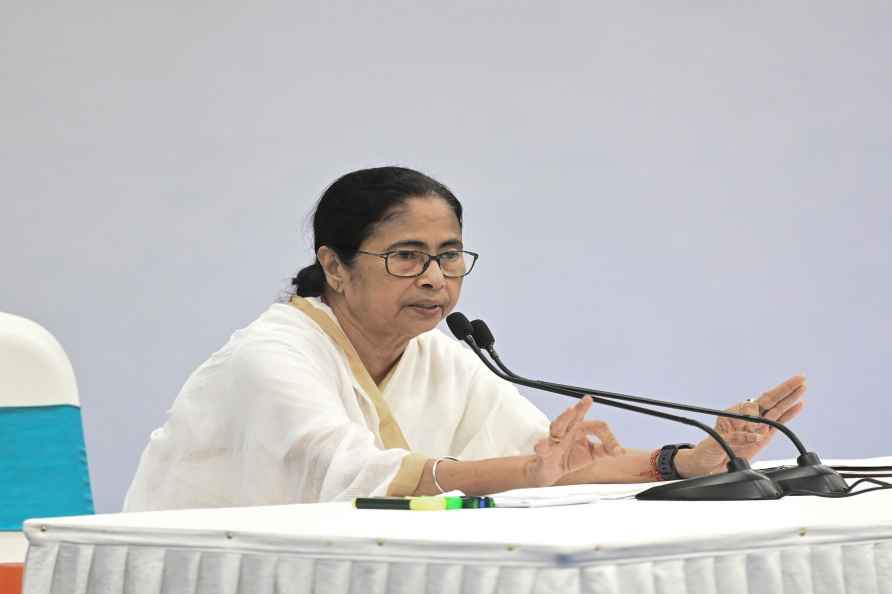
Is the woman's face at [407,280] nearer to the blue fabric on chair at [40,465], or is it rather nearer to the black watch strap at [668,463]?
the black watch strap at [668,463]

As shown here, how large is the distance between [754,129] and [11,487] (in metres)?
2.85

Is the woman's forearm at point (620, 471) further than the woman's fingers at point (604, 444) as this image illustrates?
Yes

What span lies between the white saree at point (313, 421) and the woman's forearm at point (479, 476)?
0.02 m

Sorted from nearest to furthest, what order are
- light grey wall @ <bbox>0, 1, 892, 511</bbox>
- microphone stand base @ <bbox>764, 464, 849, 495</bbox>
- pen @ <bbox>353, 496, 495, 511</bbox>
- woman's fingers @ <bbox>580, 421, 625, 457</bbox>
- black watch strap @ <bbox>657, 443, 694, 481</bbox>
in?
pen @ <bbox>353, 496, 495, 511</bbox> < microphone stand base @ <bbox>764, 464, 849, 495</bbox> < woman's fingers @ <bbox>580, 421, 625, 457</bbox> < black watch strap @ <bbox>657, 443, 694, 481</bbox> < light grey wall @ <bbox>0, 1, 892, 511</bbox>

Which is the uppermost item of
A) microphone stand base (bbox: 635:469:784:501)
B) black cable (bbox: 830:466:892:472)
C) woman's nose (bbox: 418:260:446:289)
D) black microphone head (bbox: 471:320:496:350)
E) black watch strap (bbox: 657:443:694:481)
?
woman's nose (bbox: 418:260:446:289)

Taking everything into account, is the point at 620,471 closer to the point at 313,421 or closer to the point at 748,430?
the point at 748,430

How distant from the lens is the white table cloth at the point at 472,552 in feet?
2.89

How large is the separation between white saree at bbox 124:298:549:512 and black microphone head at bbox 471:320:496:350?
20cm

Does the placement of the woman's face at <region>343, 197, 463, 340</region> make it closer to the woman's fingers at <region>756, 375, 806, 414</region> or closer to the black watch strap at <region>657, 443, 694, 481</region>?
the black watch strap at <region>657, 443, 694, 481</region>

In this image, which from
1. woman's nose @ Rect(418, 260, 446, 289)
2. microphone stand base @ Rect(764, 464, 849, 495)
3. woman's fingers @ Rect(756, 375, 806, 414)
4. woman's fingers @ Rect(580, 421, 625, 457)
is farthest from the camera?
woman's nose @ Rect(418, 260, 446, 289)

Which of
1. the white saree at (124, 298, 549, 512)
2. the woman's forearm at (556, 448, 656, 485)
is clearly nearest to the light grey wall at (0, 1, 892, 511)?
the white saree at (124, 298, 549, 512)

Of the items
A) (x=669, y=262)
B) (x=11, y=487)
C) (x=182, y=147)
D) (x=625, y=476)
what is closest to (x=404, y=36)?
(x=182, y=147)

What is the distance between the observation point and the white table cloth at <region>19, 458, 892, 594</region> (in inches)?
34.7

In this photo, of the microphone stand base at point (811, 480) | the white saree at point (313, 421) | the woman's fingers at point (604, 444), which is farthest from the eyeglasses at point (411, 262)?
the microphone stand base at point (811, 480)
